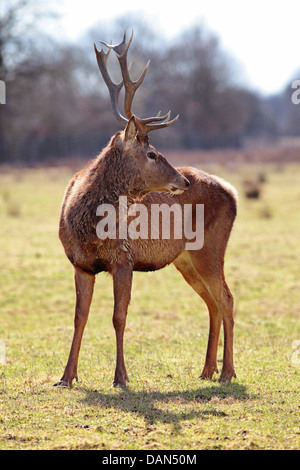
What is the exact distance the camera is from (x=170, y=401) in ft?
19.6

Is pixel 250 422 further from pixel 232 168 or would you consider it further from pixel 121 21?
pixel 121 21

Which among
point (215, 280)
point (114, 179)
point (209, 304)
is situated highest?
point (114, 179)

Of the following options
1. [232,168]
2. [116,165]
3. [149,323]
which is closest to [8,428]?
[116,165]

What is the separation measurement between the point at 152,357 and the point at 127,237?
188 cm

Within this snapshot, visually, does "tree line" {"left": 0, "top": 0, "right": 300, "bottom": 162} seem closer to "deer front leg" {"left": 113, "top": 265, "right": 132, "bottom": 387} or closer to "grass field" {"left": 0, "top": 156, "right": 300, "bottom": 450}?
"grass field" {"left": 0, "top": 156, "right": 300, "bottom": 450}

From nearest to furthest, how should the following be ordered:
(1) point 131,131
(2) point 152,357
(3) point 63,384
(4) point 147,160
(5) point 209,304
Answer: (3) point 63,384, (1) point 131,131, (4) point 147,160, (5) point 209,304, (2) point 152,357

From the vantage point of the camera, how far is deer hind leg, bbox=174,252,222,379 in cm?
726
